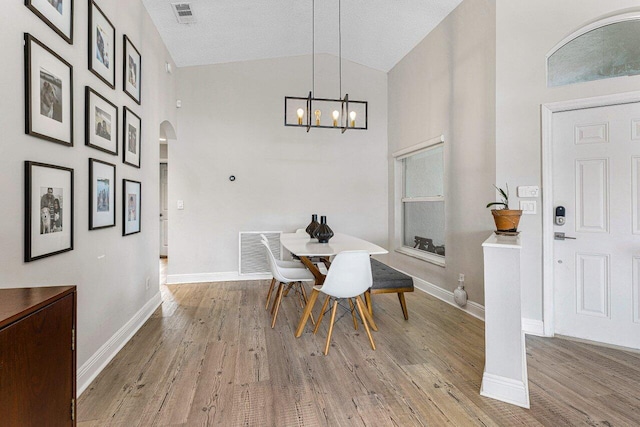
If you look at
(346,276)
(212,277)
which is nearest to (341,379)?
(346,276)

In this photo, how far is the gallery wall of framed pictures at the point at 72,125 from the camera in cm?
158

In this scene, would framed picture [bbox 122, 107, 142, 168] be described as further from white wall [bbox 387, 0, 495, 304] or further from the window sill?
the window sill

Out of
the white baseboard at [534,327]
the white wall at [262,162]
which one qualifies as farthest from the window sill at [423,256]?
the white baseboard at [534,327]

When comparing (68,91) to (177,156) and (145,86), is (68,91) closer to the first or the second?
(145,86)

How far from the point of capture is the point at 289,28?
13.8ft

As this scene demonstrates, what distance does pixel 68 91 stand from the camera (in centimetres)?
188

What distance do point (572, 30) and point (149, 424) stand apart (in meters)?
4.02

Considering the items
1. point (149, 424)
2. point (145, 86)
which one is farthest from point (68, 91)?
point (149, 424)

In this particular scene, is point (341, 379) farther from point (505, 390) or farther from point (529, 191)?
point (529, 191)

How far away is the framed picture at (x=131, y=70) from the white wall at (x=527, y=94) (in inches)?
128

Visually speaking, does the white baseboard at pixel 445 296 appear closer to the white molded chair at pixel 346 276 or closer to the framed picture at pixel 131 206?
the white molded chair at pixel 346 276

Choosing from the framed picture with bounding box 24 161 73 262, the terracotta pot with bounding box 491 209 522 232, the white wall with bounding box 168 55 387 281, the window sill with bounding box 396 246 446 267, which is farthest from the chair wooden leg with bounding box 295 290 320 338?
the white wall with bounding box 168 55 387 281

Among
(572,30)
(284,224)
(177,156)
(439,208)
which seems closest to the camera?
(572,30)

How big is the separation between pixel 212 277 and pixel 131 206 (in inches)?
85.0
